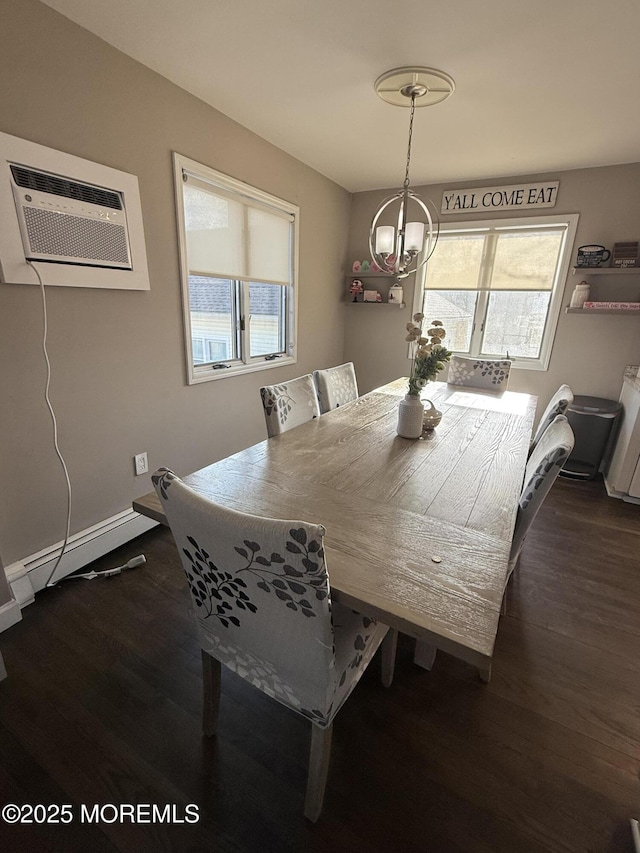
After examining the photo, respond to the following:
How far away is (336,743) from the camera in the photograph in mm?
1281

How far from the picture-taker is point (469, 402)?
2.66m

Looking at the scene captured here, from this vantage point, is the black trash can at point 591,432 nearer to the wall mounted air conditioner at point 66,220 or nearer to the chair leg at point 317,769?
the chair leg at point 317,769

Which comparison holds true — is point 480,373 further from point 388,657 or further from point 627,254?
point 388,657

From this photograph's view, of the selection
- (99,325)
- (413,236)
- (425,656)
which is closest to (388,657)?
(425,656)

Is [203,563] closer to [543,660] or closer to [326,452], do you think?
[326,452]

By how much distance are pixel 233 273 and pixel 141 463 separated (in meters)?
1.46

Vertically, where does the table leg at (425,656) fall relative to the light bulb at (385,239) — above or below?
below

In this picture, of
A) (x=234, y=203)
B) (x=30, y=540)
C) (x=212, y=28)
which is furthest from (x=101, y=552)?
(x=212, y=28)

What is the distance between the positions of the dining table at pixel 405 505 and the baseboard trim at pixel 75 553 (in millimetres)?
993

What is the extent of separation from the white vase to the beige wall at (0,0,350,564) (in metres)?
1.44

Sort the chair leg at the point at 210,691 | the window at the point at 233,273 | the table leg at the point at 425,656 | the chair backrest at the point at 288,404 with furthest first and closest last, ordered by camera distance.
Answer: the window at the point at 233,273 → the chair backrest at the point at 288,404 → the table leg at the point at 425,656 → the chair leg at the point at 210,691

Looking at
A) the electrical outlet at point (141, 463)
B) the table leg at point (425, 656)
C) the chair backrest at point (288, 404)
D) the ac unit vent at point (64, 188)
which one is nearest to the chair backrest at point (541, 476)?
the table leg at point (425, 656)

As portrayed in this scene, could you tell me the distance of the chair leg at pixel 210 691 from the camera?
1198 mm

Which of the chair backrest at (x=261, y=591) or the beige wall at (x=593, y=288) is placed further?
the beige wall at (x=593, y=288)
